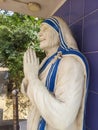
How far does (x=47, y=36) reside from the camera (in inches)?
41.4

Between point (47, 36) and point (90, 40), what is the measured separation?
20cm

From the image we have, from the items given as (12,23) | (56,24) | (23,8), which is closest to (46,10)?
(23,8)

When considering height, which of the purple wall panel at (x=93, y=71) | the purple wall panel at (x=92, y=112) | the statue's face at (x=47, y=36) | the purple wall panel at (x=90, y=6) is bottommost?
the purple wall panel at (x=92, y=112)

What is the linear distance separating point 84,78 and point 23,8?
1.08m

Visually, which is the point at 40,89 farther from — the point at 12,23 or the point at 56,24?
the point at 12,23

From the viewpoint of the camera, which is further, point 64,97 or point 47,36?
point 47,36

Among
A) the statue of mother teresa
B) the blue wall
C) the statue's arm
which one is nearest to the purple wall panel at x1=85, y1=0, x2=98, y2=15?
the blue wall

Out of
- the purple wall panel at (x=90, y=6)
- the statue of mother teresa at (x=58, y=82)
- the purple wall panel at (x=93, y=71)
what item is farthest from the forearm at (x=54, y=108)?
the purple wall panel at (x=90, y=6)

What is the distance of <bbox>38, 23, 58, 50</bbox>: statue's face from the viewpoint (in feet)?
3.41

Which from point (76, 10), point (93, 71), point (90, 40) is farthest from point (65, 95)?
point (76, 10)

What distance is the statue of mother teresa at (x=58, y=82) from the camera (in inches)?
35.4

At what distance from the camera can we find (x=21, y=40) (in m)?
2.99

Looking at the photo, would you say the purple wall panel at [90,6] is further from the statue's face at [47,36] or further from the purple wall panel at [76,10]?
the statue's face at [47,36]

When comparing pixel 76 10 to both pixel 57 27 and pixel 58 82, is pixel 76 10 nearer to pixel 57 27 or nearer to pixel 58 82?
pixel 57 27
